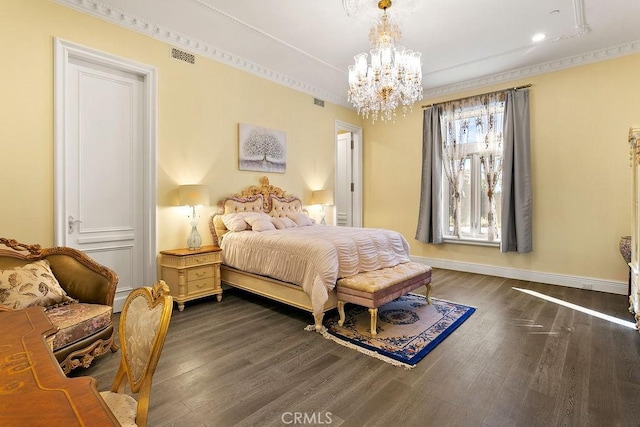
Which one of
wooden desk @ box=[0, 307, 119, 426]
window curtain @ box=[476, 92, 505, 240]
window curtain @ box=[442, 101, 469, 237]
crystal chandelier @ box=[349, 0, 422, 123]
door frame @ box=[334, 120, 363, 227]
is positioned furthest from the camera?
door frame @ box=[334, 120, 363, 227]

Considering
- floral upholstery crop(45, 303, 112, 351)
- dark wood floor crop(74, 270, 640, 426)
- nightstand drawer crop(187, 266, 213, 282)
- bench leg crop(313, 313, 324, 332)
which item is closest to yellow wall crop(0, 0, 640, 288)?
nightstand drawer crop(187, 266, 213, 282)

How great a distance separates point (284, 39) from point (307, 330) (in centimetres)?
349

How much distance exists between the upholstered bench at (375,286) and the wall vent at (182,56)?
3.32m

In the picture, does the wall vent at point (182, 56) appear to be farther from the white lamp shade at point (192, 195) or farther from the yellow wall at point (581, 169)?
the yellow wall at point (581, 169)

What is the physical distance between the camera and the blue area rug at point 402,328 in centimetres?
264

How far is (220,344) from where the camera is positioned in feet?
9.16

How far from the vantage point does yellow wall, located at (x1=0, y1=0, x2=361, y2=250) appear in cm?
286

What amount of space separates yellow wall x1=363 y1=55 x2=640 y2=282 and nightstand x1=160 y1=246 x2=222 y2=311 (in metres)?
4.25

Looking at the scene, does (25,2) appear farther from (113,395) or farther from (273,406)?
(273,406)

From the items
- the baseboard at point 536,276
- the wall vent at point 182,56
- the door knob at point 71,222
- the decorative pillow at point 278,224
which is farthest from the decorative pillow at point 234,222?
the baseboard at point 536,276

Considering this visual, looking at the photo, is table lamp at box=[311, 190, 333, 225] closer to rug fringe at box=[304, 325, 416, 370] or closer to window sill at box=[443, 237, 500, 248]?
window sill at box=[443, 237, 500, 248]

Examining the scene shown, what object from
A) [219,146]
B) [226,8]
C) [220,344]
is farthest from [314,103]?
[220,344]

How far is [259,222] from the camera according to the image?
4246 millimetres

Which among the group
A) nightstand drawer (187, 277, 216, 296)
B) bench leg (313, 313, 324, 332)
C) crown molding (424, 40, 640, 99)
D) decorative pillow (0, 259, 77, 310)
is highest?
crown molding (424, 40, 640, 99)
